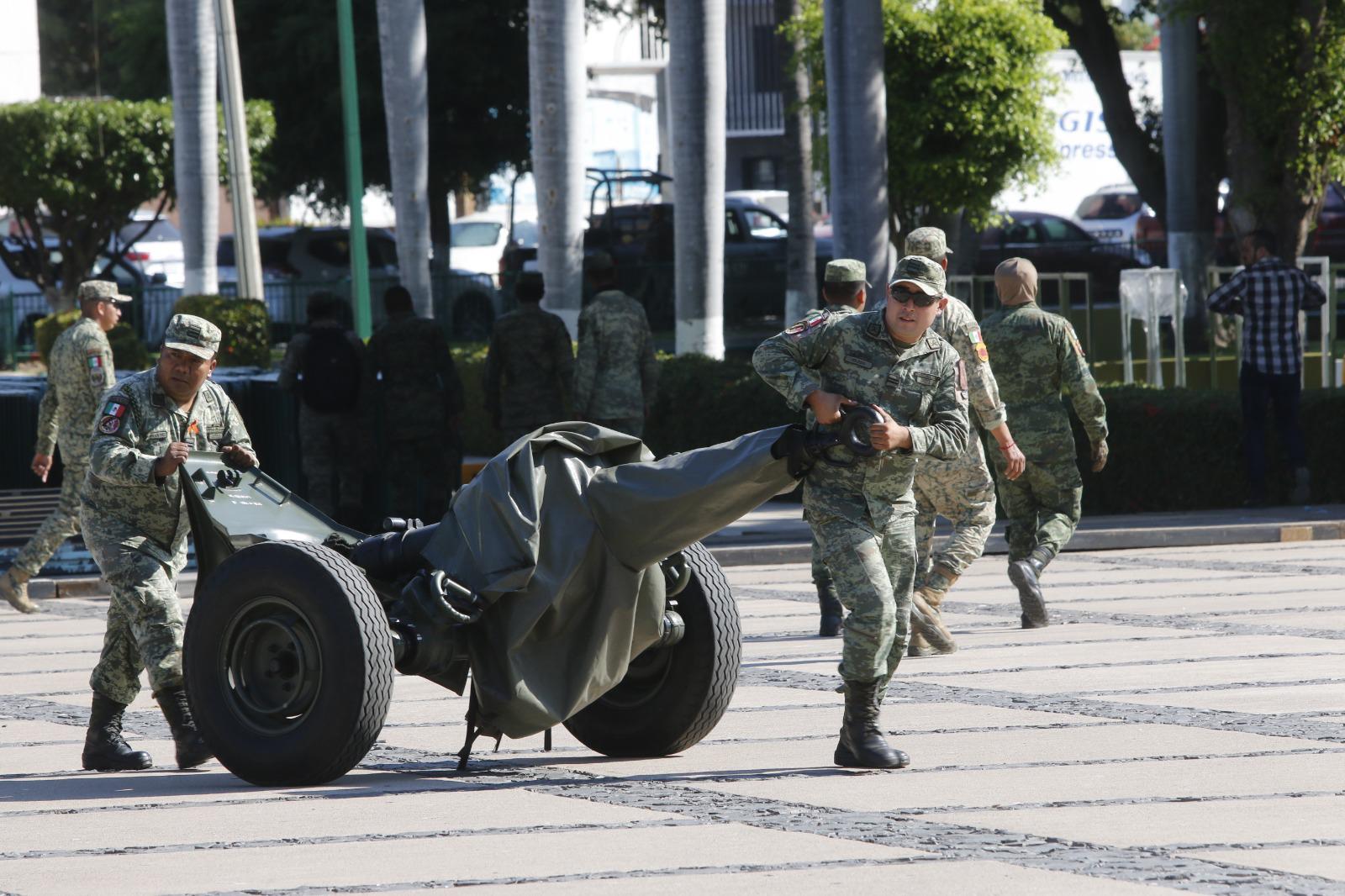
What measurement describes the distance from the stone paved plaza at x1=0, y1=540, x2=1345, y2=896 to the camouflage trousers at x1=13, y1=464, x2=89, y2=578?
178 centimetres

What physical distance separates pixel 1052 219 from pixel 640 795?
3071 centimetres

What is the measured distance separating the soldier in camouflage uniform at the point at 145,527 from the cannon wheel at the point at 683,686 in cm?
145

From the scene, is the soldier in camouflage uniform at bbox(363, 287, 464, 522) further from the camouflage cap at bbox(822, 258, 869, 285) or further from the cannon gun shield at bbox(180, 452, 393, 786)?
the cannon gun shield at bbox(180, 452, 393, 786)

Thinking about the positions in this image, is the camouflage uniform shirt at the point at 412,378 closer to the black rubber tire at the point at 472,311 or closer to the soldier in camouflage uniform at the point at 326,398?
the soldier in camouflage uniform at the point at 326,398

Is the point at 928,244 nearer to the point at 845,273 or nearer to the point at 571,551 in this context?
the point at 845,273

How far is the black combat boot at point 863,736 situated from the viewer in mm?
7016

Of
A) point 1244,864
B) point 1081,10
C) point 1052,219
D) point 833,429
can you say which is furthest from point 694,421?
point 1052,219

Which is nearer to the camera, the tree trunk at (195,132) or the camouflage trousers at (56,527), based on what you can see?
the camouflage trousers at (56,527)

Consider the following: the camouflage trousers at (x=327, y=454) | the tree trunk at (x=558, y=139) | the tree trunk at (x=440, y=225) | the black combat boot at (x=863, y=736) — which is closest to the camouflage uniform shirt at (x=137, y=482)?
the black combat boot at (x=863, y=736)

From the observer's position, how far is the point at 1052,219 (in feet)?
119

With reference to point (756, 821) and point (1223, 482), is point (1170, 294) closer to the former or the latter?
point (1223, 482)

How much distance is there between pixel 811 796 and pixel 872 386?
144cm

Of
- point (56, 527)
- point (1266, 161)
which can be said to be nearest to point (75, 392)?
point (56, 527)

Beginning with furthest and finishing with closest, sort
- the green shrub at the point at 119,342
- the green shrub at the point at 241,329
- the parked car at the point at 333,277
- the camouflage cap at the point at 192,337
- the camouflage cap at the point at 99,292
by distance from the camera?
the parked car at the point at 333,277 < the green shrub at the point at 119,342 < the green shrub at the point at 241,329 < the camouflage cap at the point at 99,292 < the camouflage cap at the point at 192,337
